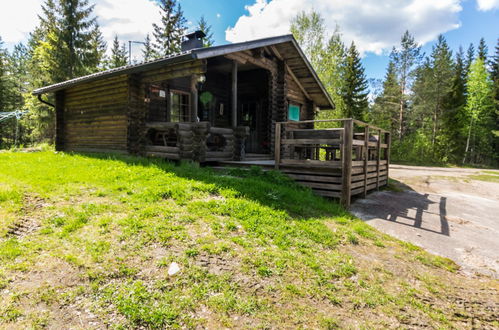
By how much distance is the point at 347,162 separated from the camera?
6559mm

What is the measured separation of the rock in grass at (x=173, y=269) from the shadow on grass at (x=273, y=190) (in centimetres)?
241

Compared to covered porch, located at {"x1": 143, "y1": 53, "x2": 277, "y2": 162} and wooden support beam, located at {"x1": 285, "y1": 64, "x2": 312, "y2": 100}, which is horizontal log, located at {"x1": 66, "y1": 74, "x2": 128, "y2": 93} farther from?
wooden support beam, located at {"x1": 285, "y1": 64, "x2": 312, "y2": 100}

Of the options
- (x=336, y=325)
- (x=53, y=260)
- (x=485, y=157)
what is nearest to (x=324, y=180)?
(x=336, y=325)

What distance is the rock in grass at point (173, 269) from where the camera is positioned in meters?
3.10

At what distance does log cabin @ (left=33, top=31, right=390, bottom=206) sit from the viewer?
7332 mm

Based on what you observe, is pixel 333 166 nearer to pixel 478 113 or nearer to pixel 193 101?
pixel 193 101

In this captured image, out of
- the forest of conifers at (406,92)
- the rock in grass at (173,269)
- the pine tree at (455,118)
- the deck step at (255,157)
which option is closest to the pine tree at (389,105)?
the forest of conifers at (406,92)

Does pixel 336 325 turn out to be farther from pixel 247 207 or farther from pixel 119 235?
pixel 119 235

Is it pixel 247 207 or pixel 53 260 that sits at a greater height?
pixel 247 207

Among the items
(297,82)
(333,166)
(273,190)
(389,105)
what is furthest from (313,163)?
(389,105)

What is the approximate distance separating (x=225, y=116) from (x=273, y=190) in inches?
316

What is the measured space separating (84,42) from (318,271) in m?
26.9

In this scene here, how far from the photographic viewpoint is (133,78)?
9672 mm

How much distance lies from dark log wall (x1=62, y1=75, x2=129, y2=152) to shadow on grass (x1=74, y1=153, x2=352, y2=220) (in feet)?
12.1
